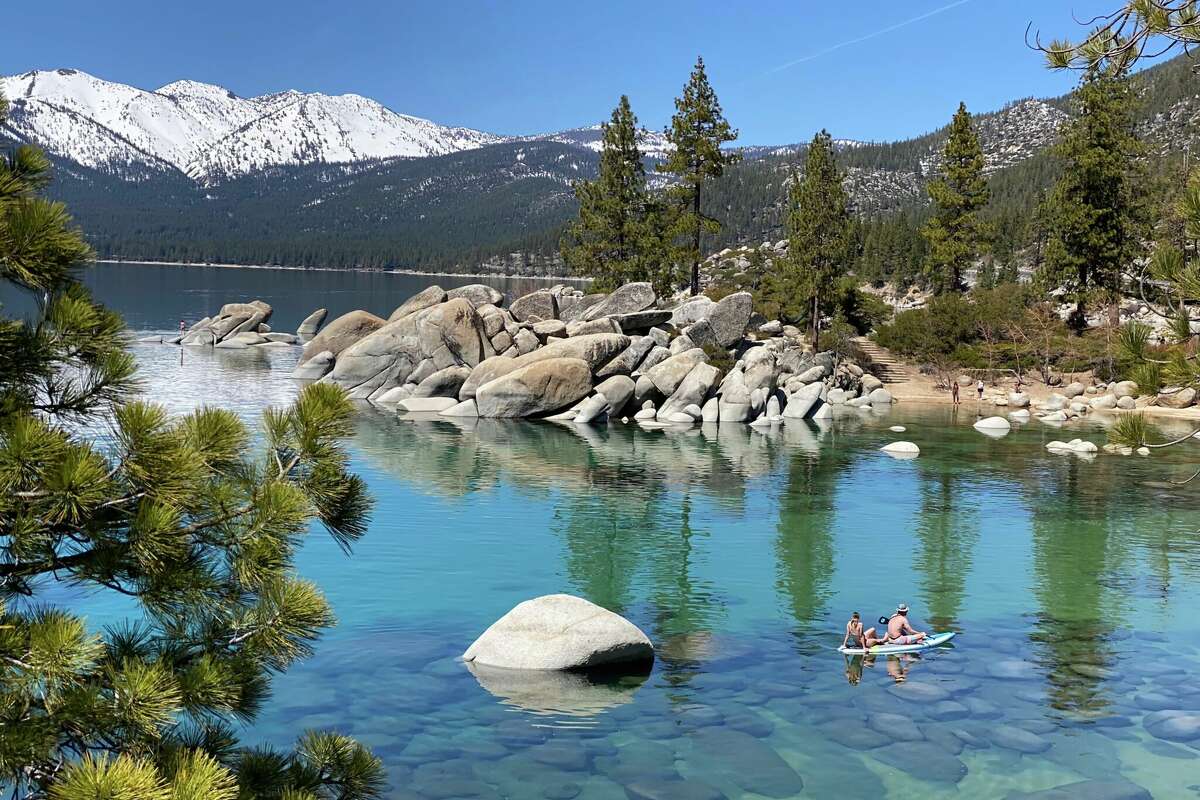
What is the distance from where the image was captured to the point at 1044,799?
1288cm

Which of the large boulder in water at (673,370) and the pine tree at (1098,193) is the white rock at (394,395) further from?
the pine tree at (1098,193)

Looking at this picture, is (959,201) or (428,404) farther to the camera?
(959,201)

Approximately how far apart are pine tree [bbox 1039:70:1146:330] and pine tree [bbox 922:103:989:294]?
7.99 meters

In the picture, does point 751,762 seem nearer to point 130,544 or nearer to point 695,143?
point 130,544

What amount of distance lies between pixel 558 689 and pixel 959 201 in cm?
6405

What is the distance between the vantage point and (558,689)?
53.5 ft

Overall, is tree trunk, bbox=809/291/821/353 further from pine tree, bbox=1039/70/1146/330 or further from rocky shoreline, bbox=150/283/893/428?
pine tree, bbox=1039/70/1146/330

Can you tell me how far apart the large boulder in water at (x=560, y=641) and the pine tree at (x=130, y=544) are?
31.8 feet

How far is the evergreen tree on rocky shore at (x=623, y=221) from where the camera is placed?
219 ft

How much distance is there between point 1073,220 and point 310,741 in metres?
64.6

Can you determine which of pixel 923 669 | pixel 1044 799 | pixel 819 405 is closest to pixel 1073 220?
pixel 819 405

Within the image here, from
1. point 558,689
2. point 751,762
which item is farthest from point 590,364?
point 751,762

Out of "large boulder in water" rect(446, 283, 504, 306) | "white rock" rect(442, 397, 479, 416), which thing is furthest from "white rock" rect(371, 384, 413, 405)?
"large boulder in water" rect(446, 283, 504, 306)

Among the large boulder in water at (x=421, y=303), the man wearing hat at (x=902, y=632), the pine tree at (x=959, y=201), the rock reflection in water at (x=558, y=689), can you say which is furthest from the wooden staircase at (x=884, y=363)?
the rock reflection in water at (x=558, y=689)
